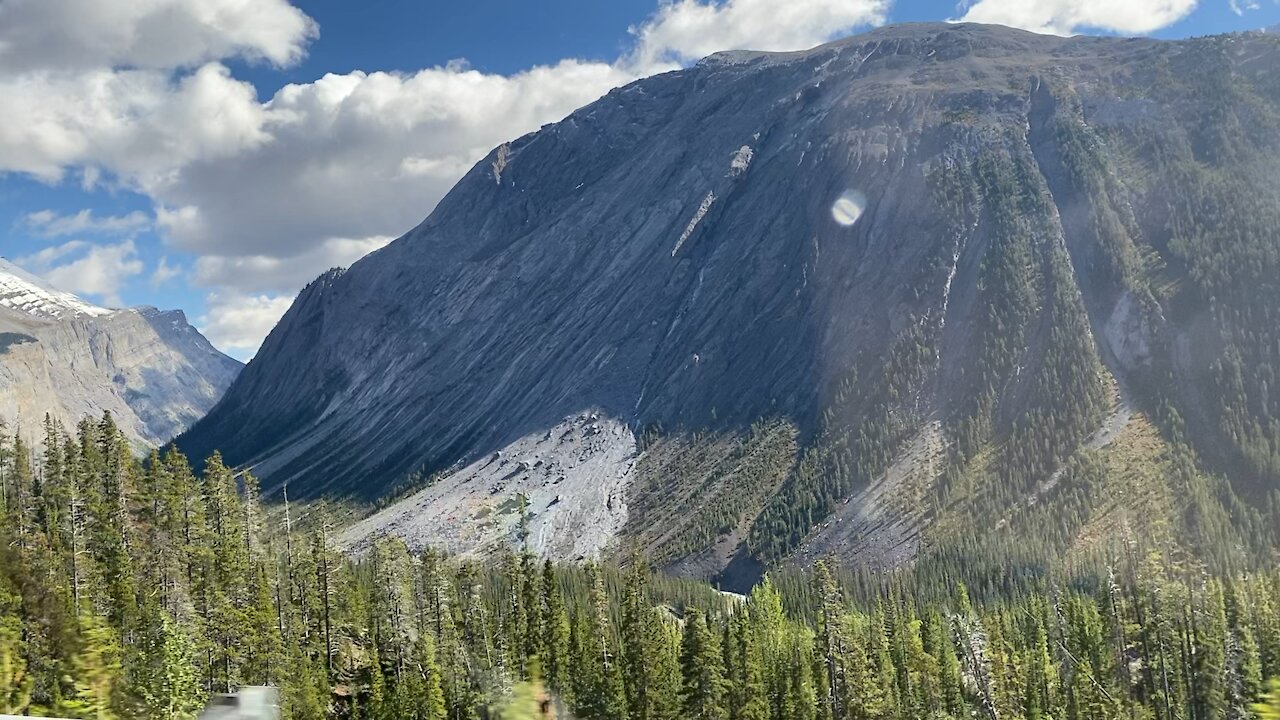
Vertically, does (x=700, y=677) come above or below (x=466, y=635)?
below

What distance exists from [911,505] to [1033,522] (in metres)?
22.5

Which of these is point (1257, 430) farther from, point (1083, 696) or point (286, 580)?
point (286, 580)

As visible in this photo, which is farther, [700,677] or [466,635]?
[466,635]

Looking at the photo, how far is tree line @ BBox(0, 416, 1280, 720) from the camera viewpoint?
147 ft

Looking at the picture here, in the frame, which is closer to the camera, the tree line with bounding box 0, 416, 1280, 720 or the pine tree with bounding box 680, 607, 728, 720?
the tree line with bounding box 0, 416, 1280, 720

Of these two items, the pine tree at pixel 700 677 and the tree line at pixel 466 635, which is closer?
the tree line at pixel 466 635

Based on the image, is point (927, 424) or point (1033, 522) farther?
point (927, 424)

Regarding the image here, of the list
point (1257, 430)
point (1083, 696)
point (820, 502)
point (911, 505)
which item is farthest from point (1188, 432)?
point (1083, 696)

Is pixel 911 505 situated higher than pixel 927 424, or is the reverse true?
pixel 927 424

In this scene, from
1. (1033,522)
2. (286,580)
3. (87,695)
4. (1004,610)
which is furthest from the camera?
(1033,522)

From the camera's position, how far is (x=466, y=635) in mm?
66938

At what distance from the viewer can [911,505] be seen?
174750 mm

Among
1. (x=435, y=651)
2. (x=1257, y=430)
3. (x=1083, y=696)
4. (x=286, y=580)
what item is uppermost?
(x=1257, y=430)

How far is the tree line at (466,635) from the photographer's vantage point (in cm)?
4491
